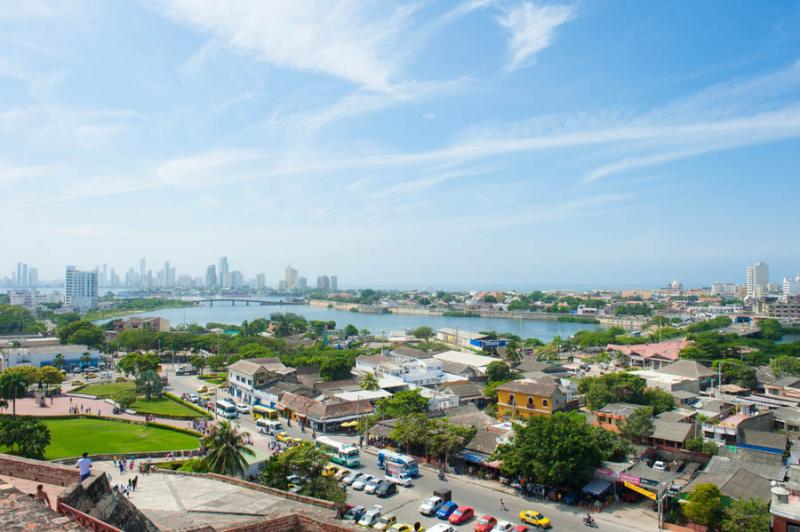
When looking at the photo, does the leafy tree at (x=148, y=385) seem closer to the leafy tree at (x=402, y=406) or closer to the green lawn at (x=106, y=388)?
the green lawn at (x=106, y=388)

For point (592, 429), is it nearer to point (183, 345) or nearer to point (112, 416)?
point (112, 416)

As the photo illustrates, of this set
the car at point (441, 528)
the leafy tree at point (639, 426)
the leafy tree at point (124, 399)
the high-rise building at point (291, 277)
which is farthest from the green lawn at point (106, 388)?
the high-rise building at point (291, 277)

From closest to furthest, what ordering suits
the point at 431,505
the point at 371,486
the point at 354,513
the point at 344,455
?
the point at 354,513
the point at 431,505
the point at 371,486
the point at 344,455

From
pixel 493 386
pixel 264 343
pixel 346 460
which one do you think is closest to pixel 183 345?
pixel 264 343

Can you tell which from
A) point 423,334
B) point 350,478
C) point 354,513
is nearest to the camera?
point 354,513

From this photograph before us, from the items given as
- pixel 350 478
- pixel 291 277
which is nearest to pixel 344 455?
pixel 350 478

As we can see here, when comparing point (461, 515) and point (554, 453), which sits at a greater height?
point (554, 453)

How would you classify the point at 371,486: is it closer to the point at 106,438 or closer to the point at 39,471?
the point at 39,471
